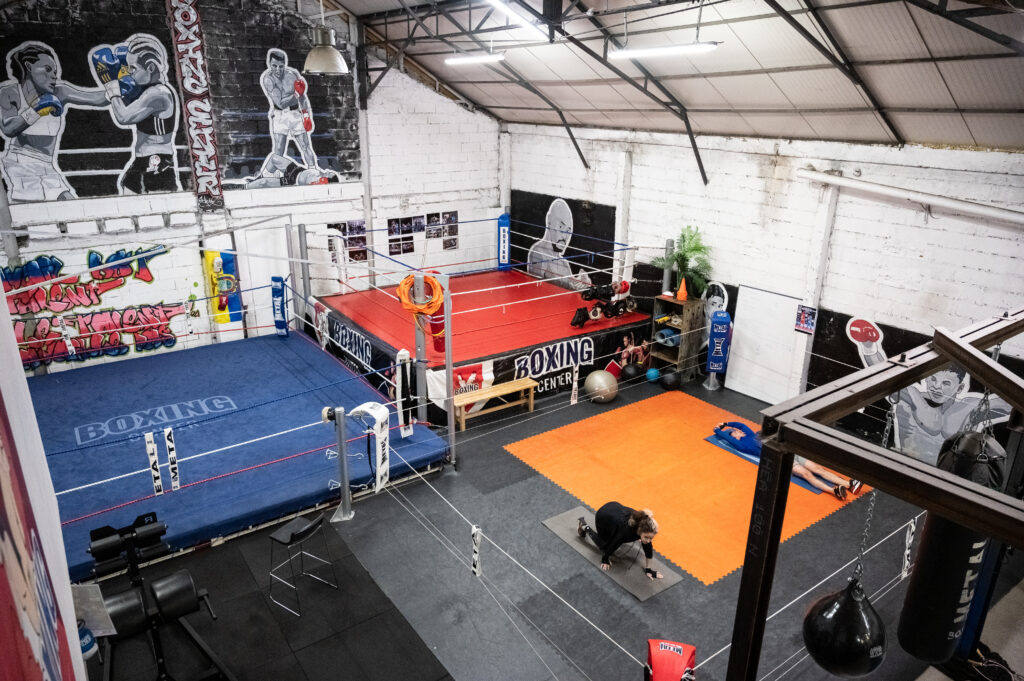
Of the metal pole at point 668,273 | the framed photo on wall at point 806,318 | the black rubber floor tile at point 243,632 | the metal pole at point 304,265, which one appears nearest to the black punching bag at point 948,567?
the black rubber floor tile at point 243,632

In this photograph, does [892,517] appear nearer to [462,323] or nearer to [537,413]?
[537,413]

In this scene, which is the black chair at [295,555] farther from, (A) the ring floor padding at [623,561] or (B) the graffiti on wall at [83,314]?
(B) the graffiti on wall at [83,314]

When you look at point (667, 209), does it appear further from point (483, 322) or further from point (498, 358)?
point (498, 358)

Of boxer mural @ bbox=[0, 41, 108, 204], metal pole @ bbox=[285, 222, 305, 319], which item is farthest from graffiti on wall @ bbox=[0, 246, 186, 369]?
metal pole @ bbox=[285, 222, 305, 319]

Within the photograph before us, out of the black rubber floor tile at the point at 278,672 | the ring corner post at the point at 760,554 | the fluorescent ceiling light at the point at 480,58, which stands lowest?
the black rubber floor tile at the point at 278,672

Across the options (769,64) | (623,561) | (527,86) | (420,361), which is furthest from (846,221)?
(420,361)

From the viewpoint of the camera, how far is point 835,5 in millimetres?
5840

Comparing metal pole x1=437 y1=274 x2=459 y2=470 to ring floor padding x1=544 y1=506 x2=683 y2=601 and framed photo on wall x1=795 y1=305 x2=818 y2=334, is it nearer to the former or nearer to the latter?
ring floor padding x1=544 y1=506 x2=683 y2=601

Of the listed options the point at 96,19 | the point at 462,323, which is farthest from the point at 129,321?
the point at 462,323

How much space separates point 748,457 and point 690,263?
3.29m

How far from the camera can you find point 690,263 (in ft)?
32.7

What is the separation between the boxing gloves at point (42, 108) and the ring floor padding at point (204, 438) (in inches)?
137

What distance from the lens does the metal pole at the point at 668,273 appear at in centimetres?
1002

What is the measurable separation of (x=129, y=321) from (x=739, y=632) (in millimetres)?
10215
